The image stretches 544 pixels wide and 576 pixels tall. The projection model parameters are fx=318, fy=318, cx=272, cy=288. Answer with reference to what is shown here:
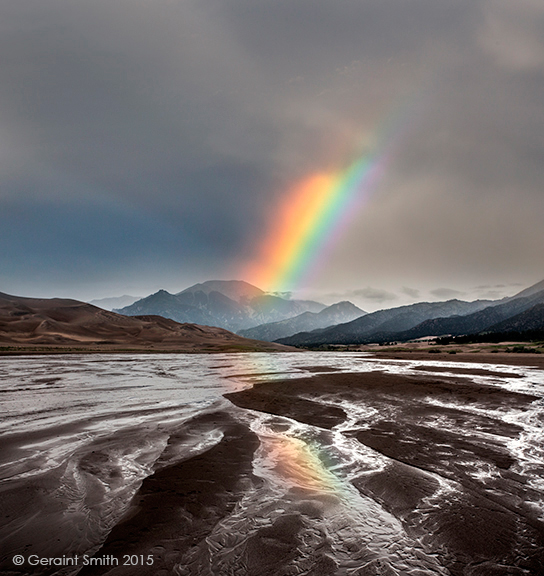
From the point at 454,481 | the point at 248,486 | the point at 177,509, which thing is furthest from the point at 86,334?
the point at 454,481

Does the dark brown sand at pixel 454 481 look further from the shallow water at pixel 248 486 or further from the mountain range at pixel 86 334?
the mountain range at pixel 86 334

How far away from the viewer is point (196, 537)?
A: 16.5 feet

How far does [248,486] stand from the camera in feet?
23.4

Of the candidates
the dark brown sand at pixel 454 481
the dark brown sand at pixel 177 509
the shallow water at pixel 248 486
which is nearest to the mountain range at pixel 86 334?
the shallow water at pixel 248 486

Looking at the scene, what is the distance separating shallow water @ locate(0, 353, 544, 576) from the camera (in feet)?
15.5

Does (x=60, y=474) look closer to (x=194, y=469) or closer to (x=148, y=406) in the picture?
(x=194, y=469)

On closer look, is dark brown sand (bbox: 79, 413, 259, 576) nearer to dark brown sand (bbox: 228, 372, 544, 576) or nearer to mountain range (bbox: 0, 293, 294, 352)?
dark brown sand (bbox: 228, 372, 544, 576)

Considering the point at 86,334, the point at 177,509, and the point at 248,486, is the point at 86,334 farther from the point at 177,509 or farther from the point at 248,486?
the point at 177,509

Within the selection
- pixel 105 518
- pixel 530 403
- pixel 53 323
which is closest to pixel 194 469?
pixel 105 518

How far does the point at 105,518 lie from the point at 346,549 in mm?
4148

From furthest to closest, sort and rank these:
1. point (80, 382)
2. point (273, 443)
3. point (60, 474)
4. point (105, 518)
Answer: point (80, 382)
point (273, 443)
point (60, 474)
point (105, 518)

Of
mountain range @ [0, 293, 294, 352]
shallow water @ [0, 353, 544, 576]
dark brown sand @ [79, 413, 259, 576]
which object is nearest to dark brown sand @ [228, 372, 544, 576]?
shallow water @ [0, 353, 544, 576]

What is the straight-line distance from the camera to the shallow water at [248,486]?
4715 mm

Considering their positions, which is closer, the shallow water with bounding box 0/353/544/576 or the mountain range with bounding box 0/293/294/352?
the shallow water with bounding box 0/353/544/576
